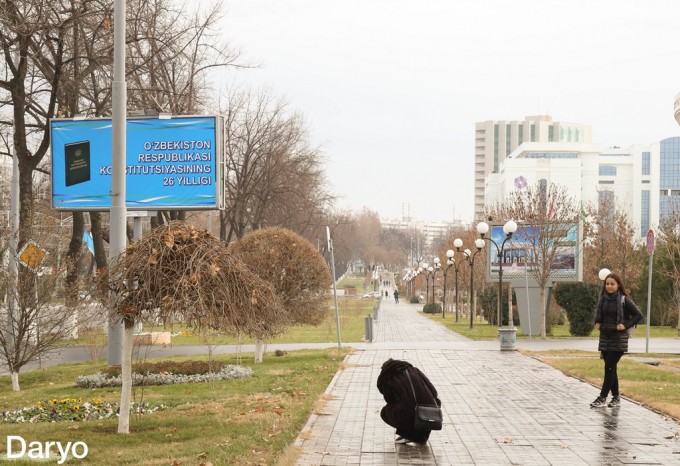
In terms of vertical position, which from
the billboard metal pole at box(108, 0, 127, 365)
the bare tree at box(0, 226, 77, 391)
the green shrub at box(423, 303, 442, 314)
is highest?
the billboard metal pole at box(108, 0, 127, 365)

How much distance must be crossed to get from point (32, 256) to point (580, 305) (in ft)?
79.0

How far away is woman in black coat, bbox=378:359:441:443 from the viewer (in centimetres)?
1012

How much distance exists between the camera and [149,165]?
22.9 meters

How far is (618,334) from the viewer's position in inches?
527

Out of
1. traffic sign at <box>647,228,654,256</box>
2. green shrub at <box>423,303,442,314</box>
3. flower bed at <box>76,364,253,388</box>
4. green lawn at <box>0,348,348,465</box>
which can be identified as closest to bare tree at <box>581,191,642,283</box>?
green shrub at <box>423,303,442,314</box>

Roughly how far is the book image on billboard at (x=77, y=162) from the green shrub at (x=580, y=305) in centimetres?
2089

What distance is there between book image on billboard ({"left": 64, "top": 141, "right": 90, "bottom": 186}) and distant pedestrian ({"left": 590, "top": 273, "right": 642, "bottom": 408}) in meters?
13.5

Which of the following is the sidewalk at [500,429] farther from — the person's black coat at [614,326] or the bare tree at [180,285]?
the bare tree at [180,285]

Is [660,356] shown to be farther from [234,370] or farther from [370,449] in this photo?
[370,449]

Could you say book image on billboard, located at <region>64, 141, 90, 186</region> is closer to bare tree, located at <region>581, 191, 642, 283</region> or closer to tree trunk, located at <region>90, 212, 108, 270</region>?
tree trunk, located at <region>90, 212, 108, 270</region>

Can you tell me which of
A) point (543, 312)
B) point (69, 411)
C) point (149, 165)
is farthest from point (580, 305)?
point (69, 411)

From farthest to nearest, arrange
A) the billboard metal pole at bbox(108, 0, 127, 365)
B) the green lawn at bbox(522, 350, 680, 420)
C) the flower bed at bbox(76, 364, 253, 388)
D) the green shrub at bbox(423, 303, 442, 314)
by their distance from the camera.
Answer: the green shrub at bbox(423, 303, 442, 314) → the flower bed at bbox(76, 364, 253, 388) → the green lawn at bbox(522, 350, 680, 420) → the billboard metal pole at bbox(108, 0, 127, 365)

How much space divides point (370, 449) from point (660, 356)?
55.7 ft

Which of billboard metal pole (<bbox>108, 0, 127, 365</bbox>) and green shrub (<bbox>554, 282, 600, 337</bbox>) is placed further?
green shrub (<bbox>554, 282, 600, 337</bbox>)
